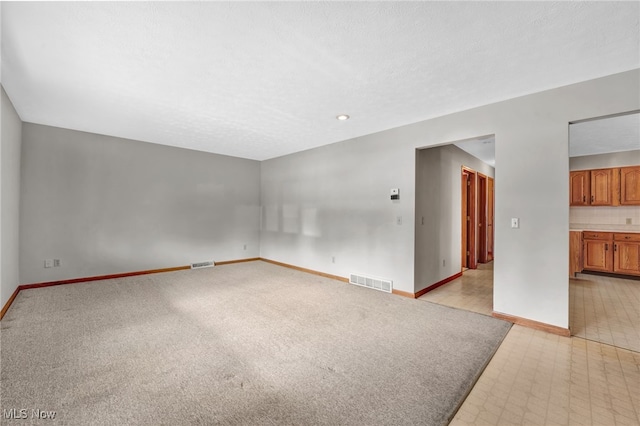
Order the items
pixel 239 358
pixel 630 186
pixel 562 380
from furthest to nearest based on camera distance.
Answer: pixel 630 186 < pixel 239 358 < pixel 562 380

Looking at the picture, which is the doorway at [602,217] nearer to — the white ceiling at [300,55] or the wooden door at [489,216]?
the wooden door at [489,216]

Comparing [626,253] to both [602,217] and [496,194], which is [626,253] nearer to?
[602,217]

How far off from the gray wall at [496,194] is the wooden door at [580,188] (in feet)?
12.8

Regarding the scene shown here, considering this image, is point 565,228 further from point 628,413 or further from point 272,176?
point 272,176

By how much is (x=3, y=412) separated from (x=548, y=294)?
444cm

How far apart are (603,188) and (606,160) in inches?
22.8

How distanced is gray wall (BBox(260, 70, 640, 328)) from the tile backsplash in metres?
4.04

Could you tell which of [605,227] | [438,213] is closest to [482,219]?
[605,227]

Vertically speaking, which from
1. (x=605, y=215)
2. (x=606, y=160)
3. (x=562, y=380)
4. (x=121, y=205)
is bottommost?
(x=562, y=380)

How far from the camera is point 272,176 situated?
6598 millimetres

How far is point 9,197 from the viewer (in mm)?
3391

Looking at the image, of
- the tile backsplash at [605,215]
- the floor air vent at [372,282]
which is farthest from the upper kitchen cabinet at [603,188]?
the floor air vent at [372,282]

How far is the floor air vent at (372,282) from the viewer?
420 cm

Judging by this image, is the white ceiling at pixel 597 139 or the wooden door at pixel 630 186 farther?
the wooden door at pixel 630 186
